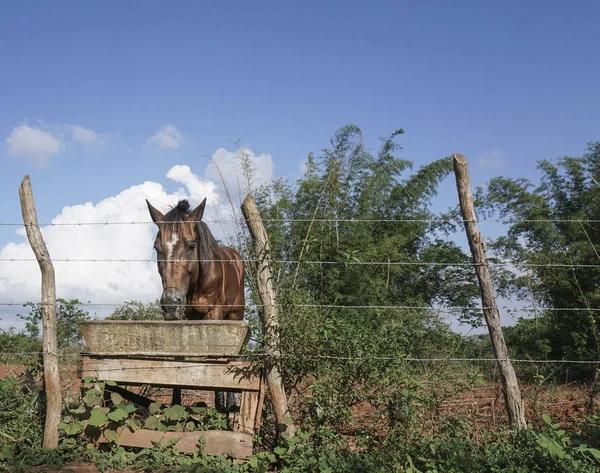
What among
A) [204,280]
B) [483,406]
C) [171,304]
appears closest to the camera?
[171,304]

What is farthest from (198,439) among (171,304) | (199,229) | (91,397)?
(199,229)

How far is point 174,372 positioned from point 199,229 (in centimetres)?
154

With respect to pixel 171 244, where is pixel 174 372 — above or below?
below

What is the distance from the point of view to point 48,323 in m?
5.12

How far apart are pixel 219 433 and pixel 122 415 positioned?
0.88 meters

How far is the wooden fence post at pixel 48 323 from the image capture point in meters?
4.99

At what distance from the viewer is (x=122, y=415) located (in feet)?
15.6

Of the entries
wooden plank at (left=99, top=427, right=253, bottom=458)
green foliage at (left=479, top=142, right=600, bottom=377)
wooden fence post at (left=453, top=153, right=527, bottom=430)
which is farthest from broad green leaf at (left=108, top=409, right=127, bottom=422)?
green foliage at (left=479, top=142, right=600, bottom=377)

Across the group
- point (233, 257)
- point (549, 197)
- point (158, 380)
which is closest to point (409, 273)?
point (549, 197)

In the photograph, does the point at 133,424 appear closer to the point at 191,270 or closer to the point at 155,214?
the point at 191,270

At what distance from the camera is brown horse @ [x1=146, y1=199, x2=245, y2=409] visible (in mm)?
5195

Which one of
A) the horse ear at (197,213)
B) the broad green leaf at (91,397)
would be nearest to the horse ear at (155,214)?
the horse ear at (197,213)

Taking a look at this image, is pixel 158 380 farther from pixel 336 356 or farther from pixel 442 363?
pixel 442 363

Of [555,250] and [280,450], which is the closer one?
[280,450]
